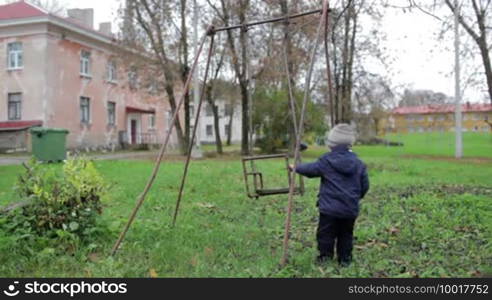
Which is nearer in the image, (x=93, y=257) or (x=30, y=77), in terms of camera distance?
(x=93, y=257)

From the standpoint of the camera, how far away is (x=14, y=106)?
29594 millimetres

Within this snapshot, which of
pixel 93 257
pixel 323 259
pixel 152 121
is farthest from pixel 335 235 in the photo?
pixel 152 121

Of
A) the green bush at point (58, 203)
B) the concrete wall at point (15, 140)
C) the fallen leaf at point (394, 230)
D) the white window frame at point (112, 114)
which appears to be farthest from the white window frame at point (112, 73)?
the fallen leaf at point (394, 230)

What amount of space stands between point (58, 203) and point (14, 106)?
27186 mm

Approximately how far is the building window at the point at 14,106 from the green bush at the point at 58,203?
86.0ft

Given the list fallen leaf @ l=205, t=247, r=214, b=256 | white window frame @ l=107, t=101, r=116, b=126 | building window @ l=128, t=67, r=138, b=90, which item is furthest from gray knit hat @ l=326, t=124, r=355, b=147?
white window frame @ l=107, t=101, r=116, b=126

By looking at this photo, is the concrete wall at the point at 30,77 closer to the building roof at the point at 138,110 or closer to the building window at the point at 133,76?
the building window at the point at 133,76

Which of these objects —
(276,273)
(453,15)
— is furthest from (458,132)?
(276,273)

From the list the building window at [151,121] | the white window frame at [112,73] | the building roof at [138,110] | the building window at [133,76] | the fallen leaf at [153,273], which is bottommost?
the fallen leaf at [153,273]

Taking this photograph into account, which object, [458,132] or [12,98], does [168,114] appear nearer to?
[12,98]

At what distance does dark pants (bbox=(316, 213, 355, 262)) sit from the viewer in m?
4.83

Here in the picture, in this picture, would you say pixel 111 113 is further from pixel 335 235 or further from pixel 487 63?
pixel 335 235

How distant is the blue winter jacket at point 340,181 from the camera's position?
472 cm

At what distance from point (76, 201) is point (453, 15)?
1821 centimetres
